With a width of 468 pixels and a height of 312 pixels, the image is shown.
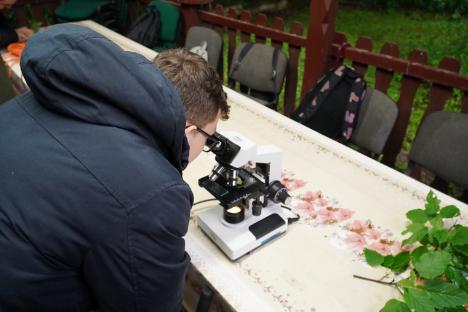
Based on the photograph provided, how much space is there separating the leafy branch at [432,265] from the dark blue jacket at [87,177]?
634mm

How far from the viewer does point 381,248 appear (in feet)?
4.13

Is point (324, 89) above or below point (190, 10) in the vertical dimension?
below

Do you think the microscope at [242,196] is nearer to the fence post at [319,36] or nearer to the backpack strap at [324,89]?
the backpack strap at [324,89]

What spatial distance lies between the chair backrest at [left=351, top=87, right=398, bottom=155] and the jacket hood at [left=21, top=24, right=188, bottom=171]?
1.65 meters

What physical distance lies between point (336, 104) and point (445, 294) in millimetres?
1660

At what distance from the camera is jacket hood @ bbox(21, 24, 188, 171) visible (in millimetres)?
701

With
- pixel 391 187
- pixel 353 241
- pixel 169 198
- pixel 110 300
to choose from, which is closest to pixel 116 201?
pixel 169 198

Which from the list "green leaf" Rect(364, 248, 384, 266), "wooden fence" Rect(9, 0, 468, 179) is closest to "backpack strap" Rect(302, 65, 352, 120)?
"wooden fence" Rect(9, 0, 468, 179)

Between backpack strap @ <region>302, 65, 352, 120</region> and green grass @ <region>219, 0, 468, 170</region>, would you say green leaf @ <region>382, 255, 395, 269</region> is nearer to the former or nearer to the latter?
backpack strap @ <region>302, 65, 352, 120</region>

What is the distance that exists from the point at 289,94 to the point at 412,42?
3.76 meters

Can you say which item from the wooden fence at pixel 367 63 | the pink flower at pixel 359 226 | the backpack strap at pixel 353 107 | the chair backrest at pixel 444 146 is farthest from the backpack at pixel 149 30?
the pink flower at pixel 359 226

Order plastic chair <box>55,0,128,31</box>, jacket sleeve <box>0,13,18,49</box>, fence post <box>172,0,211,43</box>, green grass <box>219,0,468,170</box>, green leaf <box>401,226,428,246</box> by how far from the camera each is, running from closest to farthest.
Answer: green leaf <box>401,226,428,246</box> → jacket sleeve <box>0,13,18,49</box> → fence post <box>172,0,211,43</box> → plastic chair <box>55,0,128,31</box> → green grass <box>219,0,468,170</box>

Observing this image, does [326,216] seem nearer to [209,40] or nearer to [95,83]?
[95,83]

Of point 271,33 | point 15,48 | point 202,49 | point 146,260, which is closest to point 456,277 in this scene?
point 146,260
